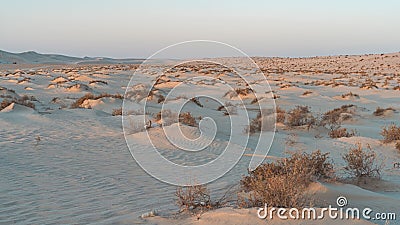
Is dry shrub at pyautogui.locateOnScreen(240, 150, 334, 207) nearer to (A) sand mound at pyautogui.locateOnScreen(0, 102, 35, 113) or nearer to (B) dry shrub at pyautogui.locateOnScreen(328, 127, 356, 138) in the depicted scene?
(B) dry shrub at pyautogui.locateOnScreen(328, 127, 356, 138)

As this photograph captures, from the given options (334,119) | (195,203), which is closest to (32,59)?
(334,119)

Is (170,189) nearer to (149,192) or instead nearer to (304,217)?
(149,192)

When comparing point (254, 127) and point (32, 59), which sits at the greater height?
point (32, 59)

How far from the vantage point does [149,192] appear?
680 centimetres

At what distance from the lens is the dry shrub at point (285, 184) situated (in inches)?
199

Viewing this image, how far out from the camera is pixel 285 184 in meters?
5.12

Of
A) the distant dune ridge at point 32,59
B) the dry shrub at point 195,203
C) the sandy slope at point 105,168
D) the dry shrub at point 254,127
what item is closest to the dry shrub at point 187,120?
the sandy slope at point 105,168

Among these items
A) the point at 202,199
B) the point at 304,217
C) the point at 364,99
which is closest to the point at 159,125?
the point at 202,199

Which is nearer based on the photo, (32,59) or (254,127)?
(254,127)

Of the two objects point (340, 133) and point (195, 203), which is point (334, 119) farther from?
point (195, 203)
